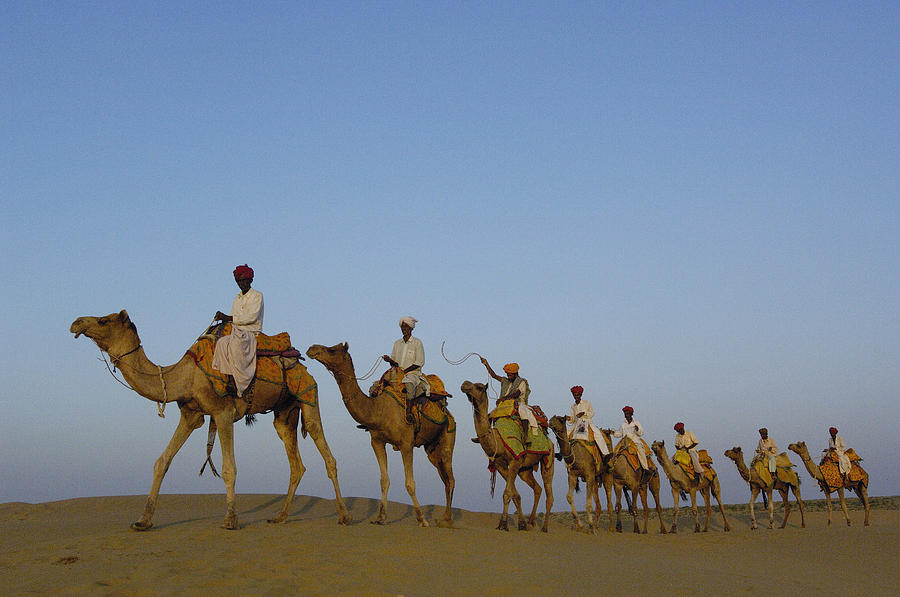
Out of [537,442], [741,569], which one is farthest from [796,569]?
[537,442]

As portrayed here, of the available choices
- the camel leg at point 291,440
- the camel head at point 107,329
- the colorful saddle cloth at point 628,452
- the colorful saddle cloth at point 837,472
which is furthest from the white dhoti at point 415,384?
the colorful saddle cloth at point 837,472

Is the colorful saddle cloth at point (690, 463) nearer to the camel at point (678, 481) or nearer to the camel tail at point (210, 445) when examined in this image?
the camel at point (678, 481)

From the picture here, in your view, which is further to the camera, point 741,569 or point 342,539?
point 741,569

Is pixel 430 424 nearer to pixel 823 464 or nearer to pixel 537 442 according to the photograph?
pixel 537 442

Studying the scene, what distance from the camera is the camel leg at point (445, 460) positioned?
1521 centimetres

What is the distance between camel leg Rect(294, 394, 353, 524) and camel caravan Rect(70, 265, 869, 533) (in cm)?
2

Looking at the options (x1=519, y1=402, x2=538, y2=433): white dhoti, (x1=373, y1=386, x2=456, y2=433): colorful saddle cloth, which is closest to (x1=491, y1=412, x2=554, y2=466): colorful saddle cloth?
(x1=519, y1=402, x2=538, y2=433): white dhoti

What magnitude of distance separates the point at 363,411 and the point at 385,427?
56 centimetres

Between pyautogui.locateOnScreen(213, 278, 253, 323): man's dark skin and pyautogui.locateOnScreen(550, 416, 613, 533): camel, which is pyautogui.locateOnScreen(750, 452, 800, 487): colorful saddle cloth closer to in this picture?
pyautogui.locateOnScreen(550, 416, 613, 533): camel

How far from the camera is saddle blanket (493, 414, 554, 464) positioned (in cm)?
1619

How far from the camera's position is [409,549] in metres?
10.6

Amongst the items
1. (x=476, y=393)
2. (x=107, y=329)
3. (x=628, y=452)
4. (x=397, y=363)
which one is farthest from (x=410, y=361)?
(x=628, y=452)

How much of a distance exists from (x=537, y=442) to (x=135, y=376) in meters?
8.54

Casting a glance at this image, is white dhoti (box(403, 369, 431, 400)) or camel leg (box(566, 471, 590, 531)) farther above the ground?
white dhoti (box(403, 369, 431, 400))
